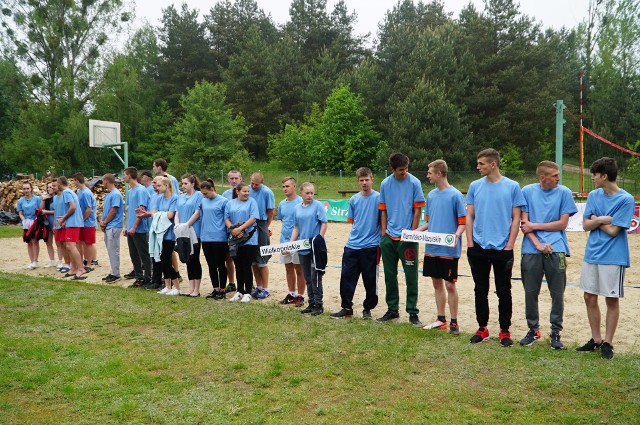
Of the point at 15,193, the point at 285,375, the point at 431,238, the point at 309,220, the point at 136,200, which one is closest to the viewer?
the point at 285,375

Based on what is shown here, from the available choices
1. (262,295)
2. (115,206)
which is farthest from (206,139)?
(262,295)

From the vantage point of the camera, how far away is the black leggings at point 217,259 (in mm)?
8141

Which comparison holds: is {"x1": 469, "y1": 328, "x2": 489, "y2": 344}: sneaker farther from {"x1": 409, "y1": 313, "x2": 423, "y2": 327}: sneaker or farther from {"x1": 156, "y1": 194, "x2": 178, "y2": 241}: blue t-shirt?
{"x1": 156, "y1": 194, "x2": 178, "y2": 241}: blue t-shirt

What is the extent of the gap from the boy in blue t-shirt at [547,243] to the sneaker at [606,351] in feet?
1.16

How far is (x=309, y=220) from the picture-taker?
7.32 metres

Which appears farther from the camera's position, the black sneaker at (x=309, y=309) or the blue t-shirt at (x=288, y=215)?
the blue t-shirt at (x=288, y=215)

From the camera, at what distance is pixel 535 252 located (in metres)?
5.55

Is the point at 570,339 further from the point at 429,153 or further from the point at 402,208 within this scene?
the point at 429,153

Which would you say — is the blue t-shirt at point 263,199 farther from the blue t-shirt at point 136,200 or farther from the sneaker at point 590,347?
the sneaker at point 590,347

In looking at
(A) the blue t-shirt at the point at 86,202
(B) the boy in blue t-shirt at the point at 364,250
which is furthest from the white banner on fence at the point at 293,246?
(A) the blue t-shirt at the point at 86,202

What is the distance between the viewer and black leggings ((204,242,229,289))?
814 cm

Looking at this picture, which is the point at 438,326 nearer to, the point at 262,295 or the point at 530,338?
the point at 530,338

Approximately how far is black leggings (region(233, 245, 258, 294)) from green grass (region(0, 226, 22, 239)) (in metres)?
12.9

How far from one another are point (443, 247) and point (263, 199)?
3212mm
